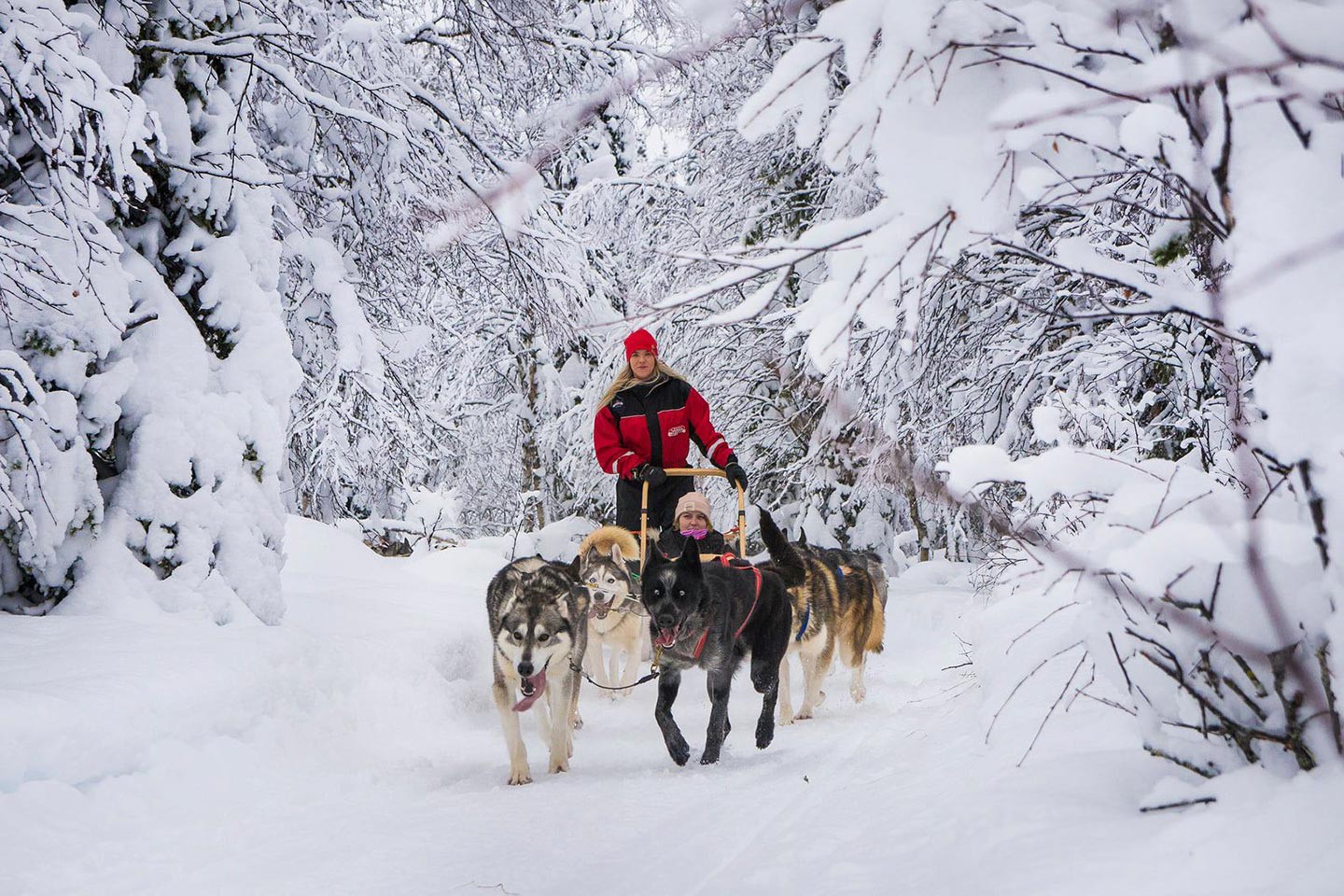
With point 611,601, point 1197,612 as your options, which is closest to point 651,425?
point 611,601

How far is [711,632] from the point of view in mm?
5016

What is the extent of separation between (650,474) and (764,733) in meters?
2.19

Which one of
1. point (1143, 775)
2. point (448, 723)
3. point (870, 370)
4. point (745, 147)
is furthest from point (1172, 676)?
point (745, 147)

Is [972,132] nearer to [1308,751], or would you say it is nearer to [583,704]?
[1308,751]

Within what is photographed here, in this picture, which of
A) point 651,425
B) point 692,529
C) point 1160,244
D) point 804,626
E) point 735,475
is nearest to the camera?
point 1160,244

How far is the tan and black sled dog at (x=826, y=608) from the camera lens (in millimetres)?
5922

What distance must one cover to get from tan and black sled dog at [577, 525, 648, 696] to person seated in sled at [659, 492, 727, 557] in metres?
0.25

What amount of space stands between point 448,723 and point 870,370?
11.0ft

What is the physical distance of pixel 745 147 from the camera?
1054 cm

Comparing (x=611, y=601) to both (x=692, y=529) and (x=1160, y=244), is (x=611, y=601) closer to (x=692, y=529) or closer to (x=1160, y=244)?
(x=692, y=529)

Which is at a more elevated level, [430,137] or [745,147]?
[745,147]

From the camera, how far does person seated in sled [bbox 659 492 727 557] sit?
21.3ft

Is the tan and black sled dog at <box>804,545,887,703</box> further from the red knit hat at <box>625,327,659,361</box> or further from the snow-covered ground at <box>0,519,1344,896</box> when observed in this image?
the red knit hat at <box>625,327,659,361</box>

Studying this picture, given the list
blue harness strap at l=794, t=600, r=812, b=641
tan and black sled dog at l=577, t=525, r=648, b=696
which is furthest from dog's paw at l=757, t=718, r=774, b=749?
tan and black sled dog at l=577, t=525, r=648, b=696
